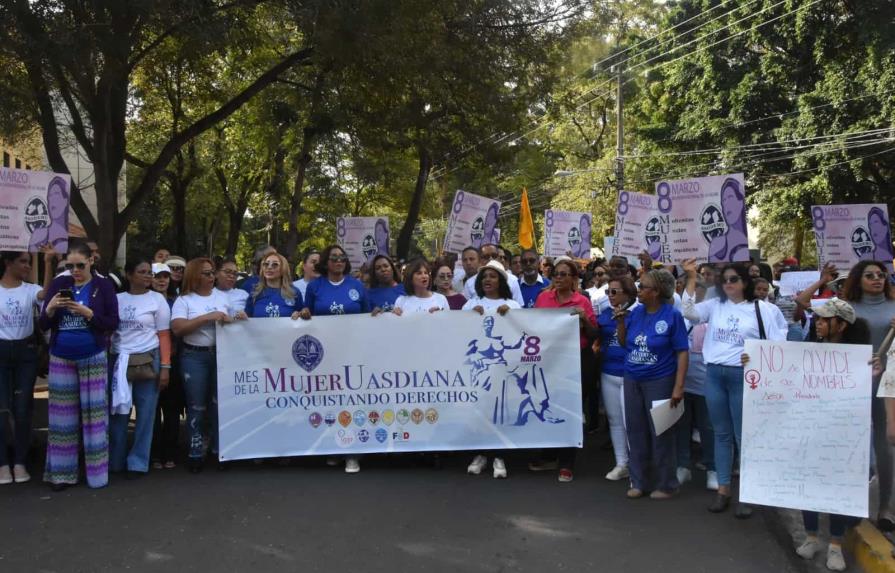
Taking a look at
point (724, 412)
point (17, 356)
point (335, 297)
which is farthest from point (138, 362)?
point (724, 412)

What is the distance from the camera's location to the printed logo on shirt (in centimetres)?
643

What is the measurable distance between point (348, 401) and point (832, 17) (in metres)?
25.2

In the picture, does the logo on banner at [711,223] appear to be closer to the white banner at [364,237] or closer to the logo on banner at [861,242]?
the logo on banner at [861,242]

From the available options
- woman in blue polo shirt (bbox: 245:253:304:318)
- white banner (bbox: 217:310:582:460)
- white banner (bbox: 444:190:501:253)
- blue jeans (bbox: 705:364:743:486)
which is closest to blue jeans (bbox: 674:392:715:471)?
blue jeans (bbox: 705:364:743:486)

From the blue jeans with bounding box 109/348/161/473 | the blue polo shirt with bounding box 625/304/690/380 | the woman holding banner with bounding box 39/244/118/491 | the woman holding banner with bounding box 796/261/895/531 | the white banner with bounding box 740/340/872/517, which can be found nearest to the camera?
the white banner with bounding box 740/340/872/517

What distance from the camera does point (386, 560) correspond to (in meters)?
5.10

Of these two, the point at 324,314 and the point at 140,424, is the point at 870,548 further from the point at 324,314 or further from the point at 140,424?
the point at 140,424

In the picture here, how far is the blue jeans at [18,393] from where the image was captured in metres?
6.77

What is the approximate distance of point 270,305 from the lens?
7.48 meters

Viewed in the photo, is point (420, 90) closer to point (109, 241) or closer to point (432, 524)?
point (109, 241)

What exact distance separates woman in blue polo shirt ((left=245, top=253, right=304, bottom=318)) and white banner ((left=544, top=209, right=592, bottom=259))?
9853 mm

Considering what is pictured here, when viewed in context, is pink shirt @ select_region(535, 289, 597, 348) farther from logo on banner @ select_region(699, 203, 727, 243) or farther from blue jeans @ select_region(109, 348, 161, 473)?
blue jeans @ select_region(109, 348, 161, 473)

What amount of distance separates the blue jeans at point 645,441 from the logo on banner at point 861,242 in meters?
5.41

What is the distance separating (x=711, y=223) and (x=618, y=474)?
10.7ft
